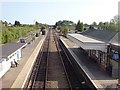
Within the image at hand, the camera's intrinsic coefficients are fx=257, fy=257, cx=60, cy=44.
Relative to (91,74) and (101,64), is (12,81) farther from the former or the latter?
(101,64)

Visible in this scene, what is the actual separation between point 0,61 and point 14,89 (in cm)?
432

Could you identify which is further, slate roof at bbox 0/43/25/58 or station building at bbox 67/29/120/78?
slate roof at bbox 0/43/25/58

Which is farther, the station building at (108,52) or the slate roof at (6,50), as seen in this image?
the slate roof at (6,50)

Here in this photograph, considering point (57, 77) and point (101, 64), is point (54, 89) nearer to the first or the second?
point (57, 77)

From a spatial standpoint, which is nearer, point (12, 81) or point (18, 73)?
point (12, 81)

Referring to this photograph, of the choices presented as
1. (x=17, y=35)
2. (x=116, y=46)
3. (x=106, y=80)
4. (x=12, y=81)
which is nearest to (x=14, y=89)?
(x=12, y=81)

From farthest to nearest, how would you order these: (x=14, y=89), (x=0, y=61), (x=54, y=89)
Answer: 1. (x=0, y=61)
2. (x=54, y=89)
3. (x=14, y=89)

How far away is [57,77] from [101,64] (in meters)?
5.04

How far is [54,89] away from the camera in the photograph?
1755 cm

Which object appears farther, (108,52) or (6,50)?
(6,50)

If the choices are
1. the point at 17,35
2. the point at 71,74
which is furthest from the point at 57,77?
the point at 17,35

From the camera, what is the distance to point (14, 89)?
15992 mm

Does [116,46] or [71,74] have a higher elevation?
[116,46]

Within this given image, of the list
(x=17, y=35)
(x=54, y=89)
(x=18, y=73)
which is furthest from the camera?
(x=17, y=35)
